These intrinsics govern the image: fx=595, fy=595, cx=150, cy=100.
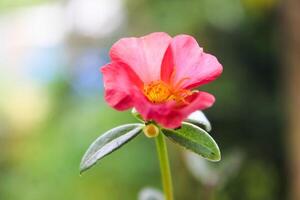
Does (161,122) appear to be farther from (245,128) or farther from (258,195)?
(245,128)

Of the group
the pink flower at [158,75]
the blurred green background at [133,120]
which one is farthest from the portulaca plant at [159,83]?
the blurred green background at [133,120]

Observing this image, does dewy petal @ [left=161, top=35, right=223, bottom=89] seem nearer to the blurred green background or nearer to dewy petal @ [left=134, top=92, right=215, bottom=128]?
dewy petal @ [left=134, top=92, right=215, bottom=128]

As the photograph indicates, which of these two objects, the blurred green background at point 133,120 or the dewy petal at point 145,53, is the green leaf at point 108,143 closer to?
the dewy petal at point 145,53

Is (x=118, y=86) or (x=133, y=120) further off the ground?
(x=118, y=86)

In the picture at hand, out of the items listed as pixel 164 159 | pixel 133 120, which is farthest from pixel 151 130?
pixel 133 120

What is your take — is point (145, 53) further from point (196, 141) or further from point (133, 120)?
point (133, 120)

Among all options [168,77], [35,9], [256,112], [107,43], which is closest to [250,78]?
[256,112]
